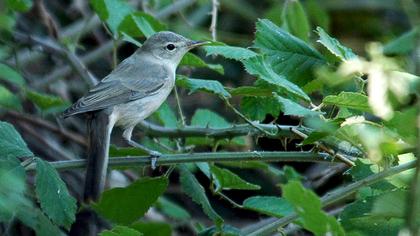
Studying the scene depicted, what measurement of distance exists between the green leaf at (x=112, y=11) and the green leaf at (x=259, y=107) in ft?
2.68

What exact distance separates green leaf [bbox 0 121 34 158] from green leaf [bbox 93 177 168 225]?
12.7 inches

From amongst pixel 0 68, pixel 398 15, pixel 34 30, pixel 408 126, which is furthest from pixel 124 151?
pixel 398 15

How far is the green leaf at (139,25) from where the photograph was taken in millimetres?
3992

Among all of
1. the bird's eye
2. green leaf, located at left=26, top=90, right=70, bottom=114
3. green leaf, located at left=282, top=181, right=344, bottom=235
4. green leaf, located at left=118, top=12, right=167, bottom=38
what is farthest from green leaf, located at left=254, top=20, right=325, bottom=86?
the bird's eye

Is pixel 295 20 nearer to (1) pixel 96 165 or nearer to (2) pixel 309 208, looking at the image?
(1) pixel 96 165

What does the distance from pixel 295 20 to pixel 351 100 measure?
2.20 metres

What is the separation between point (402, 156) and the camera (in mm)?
2814

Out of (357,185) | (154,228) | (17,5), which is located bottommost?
(154,228)

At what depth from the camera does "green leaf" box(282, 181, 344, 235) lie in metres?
2.03

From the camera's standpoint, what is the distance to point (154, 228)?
3092 millimetres

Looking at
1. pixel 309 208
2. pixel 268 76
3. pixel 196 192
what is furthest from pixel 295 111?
pixel 196 192

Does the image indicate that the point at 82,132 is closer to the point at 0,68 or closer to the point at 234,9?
the point at 234,9

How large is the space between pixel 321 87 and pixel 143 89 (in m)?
1.47

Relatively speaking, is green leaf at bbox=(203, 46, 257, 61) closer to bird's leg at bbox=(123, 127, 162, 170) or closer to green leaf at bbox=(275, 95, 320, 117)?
green leaf at bbox=(275, 95, 320, 117)
